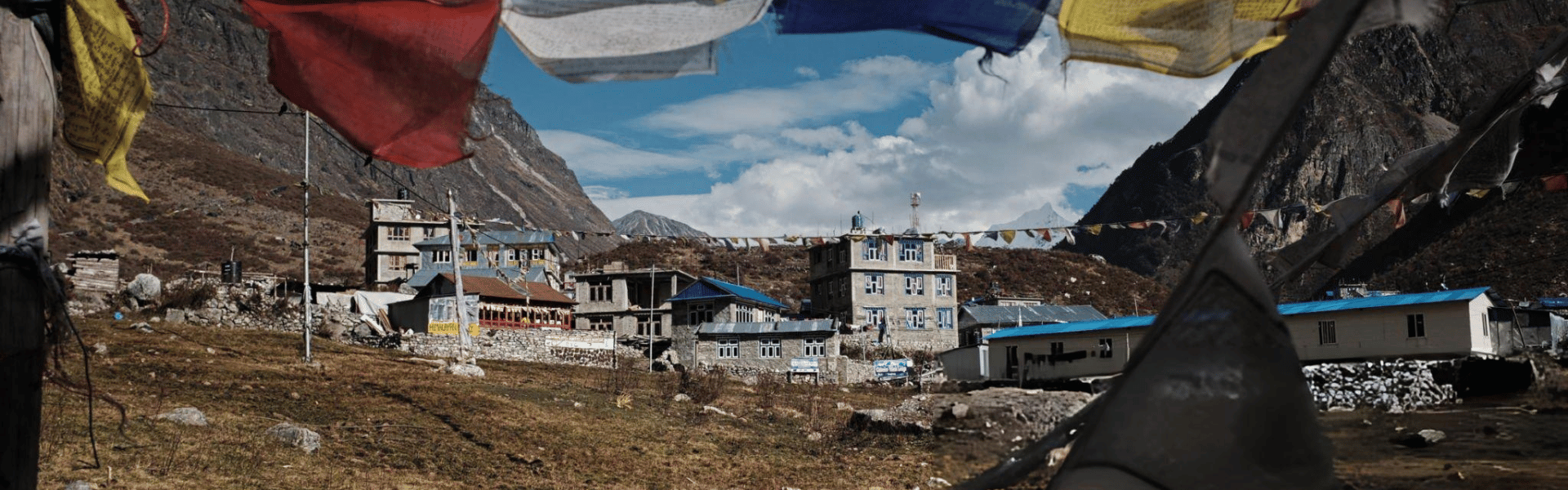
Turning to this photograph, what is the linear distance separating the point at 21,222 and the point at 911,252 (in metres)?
59.1

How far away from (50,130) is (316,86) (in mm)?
970

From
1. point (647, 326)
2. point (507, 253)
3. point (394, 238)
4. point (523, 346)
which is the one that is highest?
point (394, 238)

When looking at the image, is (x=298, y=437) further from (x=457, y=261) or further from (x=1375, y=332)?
(x=1375, y=332)

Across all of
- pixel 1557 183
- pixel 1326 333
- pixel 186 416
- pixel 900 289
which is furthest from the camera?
pixel 900 289

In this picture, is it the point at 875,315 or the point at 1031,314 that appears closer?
the point at 1031,314

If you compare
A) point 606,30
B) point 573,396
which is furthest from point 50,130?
point 573,396

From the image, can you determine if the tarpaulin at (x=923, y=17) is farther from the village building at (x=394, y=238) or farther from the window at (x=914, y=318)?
the village building at (x=394, y=238)

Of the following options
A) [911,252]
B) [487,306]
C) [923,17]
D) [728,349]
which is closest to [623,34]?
[923,17]

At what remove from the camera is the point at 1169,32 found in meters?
4.00

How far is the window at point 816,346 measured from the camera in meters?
47.5

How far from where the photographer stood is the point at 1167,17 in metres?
3.98

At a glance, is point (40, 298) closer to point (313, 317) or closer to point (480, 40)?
point (480, 40)

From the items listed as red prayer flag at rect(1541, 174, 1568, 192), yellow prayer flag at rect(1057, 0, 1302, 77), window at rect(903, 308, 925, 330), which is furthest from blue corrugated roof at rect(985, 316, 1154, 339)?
yellow prayer flag at rect(1057, 0, 1302, 77)

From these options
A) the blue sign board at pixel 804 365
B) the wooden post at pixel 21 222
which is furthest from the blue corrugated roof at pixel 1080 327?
the wooden post at pixel 21 222
